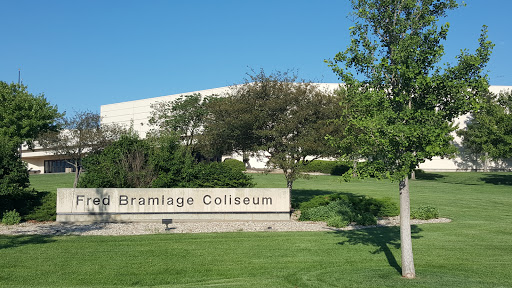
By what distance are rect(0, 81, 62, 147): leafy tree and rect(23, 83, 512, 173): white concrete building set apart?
25055 mm

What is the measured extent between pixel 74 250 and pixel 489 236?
11.3 m

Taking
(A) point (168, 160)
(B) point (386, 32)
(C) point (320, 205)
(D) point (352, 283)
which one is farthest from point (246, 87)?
(D) point (352, 283)

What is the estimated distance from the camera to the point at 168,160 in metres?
19.0

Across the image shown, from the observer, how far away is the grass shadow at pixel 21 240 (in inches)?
485

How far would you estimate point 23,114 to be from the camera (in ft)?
95.6

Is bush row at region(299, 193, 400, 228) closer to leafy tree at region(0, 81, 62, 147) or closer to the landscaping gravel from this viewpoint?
the landscaping gravel

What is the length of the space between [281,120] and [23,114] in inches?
712

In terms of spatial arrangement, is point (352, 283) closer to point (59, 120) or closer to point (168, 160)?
point (168, 160)

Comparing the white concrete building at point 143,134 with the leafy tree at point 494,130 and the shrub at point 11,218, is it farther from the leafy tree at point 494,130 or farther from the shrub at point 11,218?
the shrub at point 11,218

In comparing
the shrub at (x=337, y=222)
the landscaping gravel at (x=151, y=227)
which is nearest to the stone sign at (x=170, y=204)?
the landscaping gravel at (x=151, y=227)

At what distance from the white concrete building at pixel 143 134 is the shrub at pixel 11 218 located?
41067 mm

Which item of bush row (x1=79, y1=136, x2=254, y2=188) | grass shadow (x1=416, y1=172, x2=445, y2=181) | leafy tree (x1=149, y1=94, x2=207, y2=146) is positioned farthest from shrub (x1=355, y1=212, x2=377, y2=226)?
grass shadow (x1=416, y1=172, x2=445, y2=181)

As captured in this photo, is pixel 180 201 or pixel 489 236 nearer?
pixel 489 236

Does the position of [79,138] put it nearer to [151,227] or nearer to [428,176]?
[151,227]
